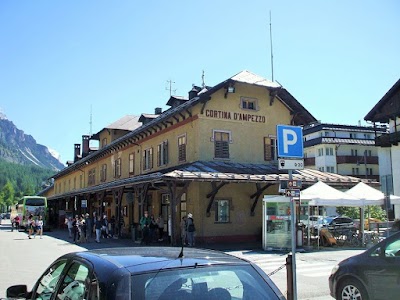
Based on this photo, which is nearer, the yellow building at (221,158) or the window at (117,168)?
the yellow building at (221,158)

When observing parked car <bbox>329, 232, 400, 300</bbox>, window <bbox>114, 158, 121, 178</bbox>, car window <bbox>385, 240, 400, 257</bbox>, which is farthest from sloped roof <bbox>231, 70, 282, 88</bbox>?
car window <bbox>385, 240, 400, 257</bbox>

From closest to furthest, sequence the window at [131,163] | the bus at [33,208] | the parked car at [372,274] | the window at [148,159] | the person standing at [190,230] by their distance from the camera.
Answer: the parked car at [372,274] → the person standing at [190,230] → the window at [148,159] → the window at [131,163] → the bus at [33,208]

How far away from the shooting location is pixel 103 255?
145 inches

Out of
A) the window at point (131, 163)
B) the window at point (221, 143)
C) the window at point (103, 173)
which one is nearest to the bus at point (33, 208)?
the window at point (103, 173)

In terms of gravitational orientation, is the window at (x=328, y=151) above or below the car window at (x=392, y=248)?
above

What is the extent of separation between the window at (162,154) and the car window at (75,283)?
23178 millimetres

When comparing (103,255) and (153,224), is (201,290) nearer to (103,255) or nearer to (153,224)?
(103,255)

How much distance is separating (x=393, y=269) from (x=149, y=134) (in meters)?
24.0

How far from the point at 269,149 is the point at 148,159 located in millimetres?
8761

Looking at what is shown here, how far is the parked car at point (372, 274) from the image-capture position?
6.68m

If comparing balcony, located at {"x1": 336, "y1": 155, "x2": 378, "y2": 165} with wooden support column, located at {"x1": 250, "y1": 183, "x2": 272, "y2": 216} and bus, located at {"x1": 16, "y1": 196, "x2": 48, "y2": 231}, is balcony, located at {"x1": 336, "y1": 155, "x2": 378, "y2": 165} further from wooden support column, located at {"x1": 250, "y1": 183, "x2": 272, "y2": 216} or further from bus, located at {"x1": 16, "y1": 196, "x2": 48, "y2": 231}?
bus, located at {"x1": 16, "y1": 196, "x2": 48, "y2": 231}

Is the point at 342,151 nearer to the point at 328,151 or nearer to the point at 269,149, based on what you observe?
the point at 328,151

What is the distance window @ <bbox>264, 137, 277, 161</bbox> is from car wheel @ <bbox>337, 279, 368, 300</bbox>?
1848 centimetres

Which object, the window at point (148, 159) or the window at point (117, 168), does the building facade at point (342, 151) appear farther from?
the window at point (148, 159)
